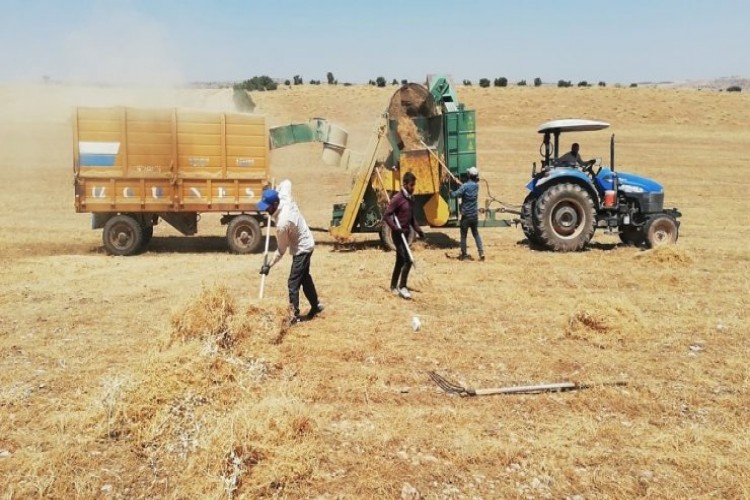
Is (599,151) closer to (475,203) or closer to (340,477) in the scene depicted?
(475,203)

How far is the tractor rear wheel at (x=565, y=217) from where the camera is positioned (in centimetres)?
1202

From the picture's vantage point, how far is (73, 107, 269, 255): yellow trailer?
12250mm

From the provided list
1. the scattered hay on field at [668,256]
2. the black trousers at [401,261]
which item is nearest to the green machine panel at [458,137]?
the scattered hay on field at [668,256]

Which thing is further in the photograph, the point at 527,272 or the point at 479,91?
the point at 479,91

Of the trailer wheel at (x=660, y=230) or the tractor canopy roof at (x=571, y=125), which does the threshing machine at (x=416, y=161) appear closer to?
the tractor canopy roof at (x=571, y=125)

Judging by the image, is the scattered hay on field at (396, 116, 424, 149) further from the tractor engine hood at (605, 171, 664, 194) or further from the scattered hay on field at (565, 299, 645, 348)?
the scattered hay on field at (565, 299, 645, 348)

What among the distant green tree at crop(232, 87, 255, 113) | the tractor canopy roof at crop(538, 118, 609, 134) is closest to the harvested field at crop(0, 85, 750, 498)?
the tractor canopy roof at crop(538, 118, 609, 134)

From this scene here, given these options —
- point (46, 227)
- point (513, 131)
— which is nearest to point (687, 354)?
point (46, 227)

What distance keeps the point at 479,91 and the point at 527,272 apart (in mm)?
42747

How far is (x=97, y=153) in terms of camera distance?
12.3 meters

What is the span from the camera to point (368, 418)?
521cm

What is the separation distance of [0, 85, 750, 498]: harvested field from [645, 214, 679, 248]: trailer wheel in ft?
2.47

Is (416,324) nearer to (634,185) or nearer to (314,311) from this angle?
(314,311)

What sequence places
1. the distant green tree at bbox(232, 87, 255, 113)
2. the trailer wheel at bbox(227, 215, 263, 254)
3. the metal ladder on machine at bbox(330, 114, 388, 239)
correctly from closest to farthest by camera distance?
the metal ladder on machine at bbox(330, 114, 388, 239) → the trailer wheel at bbox(227, 215, 263, 254) → the distant green tree at bbox(232, 87, 255, 113)
